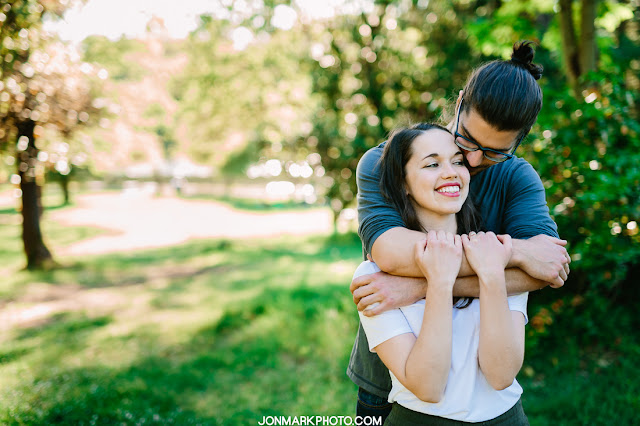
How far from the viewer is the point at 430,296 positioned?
1779mm

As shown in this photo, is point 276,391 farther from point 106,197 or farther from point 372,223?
point 106,197

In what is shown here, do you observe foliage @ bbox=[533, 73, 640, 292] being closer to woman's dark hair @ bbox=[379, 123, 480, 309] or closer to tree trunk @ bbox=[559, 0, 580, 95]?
tree trunk @ bbox=[559, 0, 580, 95]

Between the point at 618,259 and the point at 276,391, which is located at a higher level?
the point at 618,259

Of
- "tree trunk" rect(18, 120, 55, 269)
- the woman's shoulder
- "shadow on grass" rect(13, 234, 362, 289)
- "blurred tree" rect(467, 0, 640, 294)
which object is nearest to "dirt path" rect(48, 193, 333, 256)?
"shadow on grass" rect(13, 234, 362, 289)

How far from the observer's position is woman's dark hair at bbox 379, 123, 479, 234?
2094 millimetres

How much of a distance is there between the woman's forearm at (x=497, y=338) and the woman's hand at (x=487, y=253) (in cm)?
4

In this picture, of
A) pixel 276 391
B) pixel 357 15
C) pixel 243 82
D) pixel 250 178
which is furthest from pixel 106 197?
pixel 276 391

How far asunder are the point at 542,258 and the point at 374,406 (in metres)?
1.10

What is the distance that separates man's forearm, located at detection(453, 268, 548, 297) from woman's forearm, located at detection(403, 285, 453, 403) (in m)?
0.17

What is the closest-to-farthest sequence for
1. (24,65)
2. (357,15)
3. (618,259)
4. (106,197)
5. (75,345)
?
(618,259)
(75,345)
(24,65)
(357,15)
(106,197)

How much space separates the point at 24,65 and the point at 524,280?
8.15 meters

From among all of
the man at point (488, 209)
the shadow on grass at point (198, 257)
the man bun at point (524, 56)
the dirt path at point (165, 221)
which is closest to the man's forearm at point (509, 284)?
the man at point (488, 209)

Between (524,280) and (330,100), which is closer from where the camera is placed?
(524,280)

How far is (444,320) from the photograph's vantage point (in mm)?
1727
